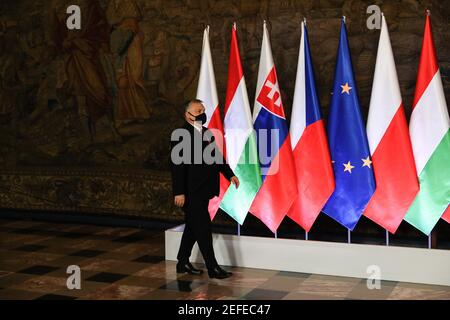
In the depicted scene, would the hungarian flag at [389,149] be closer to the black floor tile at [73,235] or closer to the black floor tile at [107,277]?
the black floor tile at [107,277]

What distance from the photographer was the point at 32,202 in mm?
11375

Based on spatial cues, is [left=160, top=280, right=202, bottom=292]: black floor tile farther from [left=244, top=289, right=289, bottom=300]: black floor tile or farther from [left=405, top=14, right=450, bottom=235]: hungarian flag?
[left=405, top=14, right=450, bottom=235]: hungarian flag

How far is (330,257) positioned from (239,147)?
173 cm

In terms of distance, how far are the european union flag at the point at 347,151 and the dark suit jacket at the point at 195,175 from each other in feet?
4.60

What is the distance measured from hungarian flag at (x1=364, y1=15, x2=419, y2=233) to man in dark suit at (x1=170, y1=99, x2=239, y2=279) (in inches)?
64.5

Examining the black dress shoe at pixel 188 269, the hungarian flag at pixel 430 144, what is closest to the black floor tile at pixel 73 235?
the black dress shoe at pixel 188 269

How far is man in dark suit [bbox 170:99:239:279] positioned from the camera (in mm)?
6855

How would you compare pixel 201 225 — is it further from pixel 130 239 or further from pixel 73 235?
pixel 73 235

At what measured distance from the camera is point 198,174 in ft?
22.7

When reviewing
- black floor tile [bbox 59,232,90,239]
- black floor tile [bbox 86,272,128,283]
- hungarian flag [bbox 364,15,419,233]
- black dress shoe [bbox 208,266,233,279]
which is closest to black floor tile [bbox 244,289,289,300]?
black dress shoe [bbox 208,266,233,279]

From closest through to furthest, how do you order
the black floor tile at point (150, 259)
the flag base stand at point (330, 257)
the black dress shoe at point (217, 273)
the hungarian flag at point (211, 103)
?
1. the flag base stand at point (330, 257)
2. the black dress shoe at point (217, 273)
3. the hungarian flag at point (211, 103)
4. the black floor tile at point (150, 259)

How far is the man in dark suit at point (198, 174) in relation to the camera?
6.86 m
